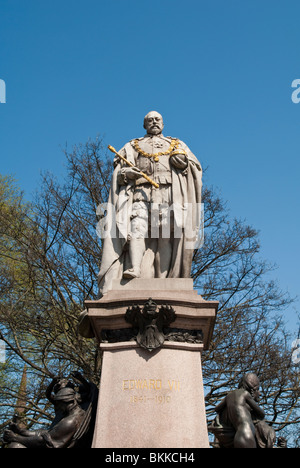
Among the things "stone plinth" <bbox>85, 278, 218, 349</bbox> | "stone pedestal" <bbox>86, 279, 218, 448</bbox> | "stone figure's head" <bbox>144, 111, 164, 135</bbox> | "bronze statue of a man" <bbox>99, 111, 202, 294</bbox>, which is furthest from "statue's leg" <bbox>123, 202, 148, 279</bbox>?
"stone figure's head" <bbox>144, 111, 164, 135</bbox>

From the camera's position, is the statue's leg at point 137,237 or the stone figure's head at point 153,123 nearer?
the statue's leg at point 137,237

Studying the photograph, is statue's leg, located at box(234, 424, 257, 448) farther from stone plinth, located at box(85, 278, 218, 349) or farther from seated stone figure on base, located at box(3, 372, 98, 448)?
seated stone figure on base, located at box(3, 372, 98, 448)

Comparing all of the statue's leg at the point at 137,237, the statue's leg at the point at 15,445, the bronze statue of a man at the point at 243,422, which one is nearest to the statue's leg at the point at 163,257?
the statue's leg at the point at 137,237

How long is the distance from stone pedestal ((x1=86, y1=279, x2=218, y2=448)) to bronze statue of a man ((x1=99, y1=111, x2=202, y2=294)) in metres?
0.47

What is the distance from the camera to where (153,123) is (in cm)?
848

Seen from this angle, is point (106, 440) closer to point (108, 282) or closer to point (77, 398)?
point (77, 398)

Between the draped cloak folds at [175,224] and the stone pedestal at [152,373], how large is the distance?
1.34ft

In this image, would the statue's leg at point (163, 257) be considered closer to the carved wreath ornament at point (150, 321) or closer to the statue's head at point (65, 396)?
the carved wreath ornament at point (150, 321)

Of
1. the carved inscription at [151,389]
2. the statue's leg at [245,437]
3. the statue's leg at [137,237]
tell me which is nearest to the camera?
the statue's leg at [245,437]

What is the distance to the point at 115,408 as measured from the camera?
233 inches

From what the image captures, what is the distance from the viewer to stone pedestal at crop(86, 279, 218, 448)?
5738mm

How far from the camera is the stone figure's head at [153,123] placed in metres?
8.46
